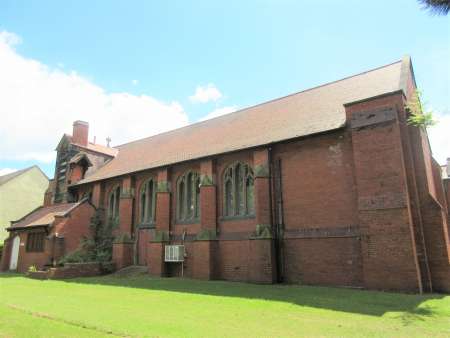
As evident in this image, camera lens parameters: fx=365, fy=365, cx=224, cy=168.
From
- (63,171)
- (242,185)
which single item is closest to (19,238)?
(63,171)

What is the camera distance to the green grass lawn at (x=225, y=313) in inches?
304

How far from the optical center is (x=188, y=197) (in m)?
21.3

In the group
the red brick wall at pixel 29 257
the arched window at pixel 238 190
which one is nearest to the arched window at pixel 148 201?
the arched window at pixel 238 190

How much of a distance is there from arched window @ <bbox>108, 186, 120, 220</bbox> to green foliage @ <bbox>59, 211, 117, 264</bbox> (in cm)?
43

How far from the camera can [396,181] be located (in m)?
13.5

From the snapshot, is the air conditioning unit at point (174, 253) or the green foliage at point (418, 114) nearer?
the green foliage at point (418, 114)

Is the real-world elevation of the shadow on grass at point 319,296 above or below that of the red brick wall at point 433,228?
below

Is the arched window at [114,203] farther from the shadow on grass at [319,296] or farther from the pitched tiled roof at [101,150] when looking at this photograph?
the shadow on grass at [319,296]

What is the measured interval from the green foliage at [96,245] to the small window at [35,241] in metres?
2.75

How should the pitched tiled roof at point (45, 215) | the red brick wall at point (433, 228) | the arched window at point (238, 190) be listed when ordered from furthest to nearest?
the pitched tiled roof at point (45, 215) → the arched window at point (238, 190) → the red brick wall at point (433, 228)

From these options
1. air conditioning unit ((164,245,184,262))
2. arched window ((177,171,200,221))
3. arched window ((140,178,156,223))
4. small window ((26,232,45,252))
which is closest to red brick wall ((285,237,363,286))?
air conditioning unit ((164,245,184,262))

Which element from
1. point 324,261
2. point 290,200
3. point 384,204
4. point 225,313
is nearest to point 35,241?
point 290,200

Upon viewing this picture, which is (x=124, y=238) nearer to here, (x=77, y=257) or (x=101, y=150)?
(x=77, y=257)

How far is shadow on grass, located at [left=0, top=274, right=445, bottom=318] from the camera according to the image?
32.9 ft
